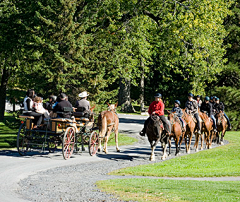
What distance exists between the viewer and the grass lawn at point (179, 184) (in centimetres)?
994

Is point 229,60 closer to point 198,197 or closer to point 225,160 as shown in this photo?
point 225,160

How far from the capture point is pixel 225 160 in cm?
1875

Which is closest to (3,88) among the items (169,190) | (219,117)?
(219,117)

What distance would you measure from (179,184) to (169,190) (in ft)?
3.81

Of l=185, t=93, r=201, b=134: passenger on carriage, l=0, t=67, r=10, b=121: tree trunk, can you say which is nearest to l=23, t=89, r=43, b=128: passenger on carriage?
l=185, t=93, r=201, b=134: passenger on carriage

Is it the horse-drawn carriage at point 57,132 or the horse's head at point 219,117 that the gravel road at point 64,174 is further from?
the horse's head at point 219,117

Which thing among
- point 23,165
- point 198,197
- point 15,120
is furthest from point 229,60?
point 198,197

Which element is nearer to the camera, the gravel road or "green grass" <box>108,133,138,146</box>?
the gravel road

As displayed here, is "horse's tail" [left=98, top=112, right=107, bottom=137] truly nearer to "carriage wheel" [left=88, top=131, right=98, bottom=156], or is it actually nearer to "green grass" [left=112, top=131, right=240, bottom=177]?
"carriage wheel" [left=88, top=131, right=98, bottom=156]

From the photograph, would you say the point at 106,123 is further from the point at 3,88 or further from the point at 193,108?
the point at 3,88

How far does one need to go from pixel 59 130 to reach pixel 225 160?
7151 millimetres

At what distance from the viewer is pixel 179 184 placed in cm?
1177

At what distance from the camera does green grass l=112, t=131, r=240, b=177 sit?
46.9ft

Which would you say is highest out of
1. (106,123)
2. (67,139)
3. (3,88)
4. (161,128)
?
(3,88)
